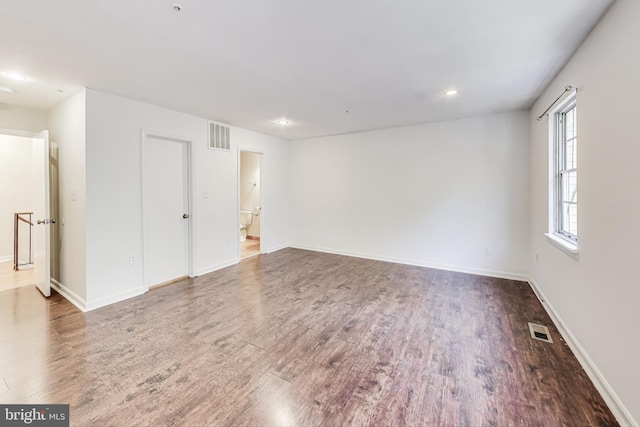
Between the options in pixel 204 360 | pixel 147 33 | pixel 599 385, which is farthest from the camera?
pixel 204 360

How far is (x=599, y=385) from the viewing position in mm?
1809

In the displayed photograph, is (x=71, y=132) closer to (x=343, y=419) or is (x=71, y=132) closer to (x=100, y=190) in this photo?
(x=100, y=190)

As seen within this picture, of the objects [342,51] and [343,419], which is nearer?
[343,419]

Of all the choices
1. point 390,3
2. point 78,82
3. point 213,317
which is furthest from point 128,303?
point 390,3

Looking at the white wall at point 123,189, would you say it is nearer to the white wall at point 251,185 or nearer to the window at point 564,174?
the white wall at point 251,185

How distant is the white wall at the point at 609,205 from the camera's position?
1519 mm

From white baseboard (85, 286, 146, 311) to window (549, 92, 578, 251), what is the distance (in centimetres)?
482

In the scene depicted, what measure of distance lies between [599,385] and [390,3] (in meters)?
2.87

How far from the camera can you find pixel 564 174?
9.41 ft

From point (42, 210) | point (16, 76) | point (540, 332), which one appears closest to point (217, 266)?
point (42, 210)

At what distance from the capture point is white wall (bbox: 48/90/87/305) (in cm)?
307

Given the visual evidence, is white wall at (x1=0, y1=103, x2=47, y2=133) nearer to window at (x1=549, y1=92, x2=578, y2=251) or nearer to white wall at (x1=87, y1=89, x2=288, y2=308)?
white wall at (x1=87, y1=89, x2=288, y2=308)

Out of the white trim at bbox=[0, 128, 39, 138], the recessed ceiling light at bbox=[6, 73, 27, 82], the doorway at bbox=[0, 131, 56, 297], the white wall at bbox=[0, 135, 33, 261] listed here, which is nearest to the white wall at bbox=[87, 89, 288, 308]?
the recessed ceiling light at bbox=[6, 73, 27, 82]

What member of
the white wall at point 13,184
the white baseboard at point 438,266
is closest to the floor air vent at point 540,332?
the white baseboard at point 438,266
